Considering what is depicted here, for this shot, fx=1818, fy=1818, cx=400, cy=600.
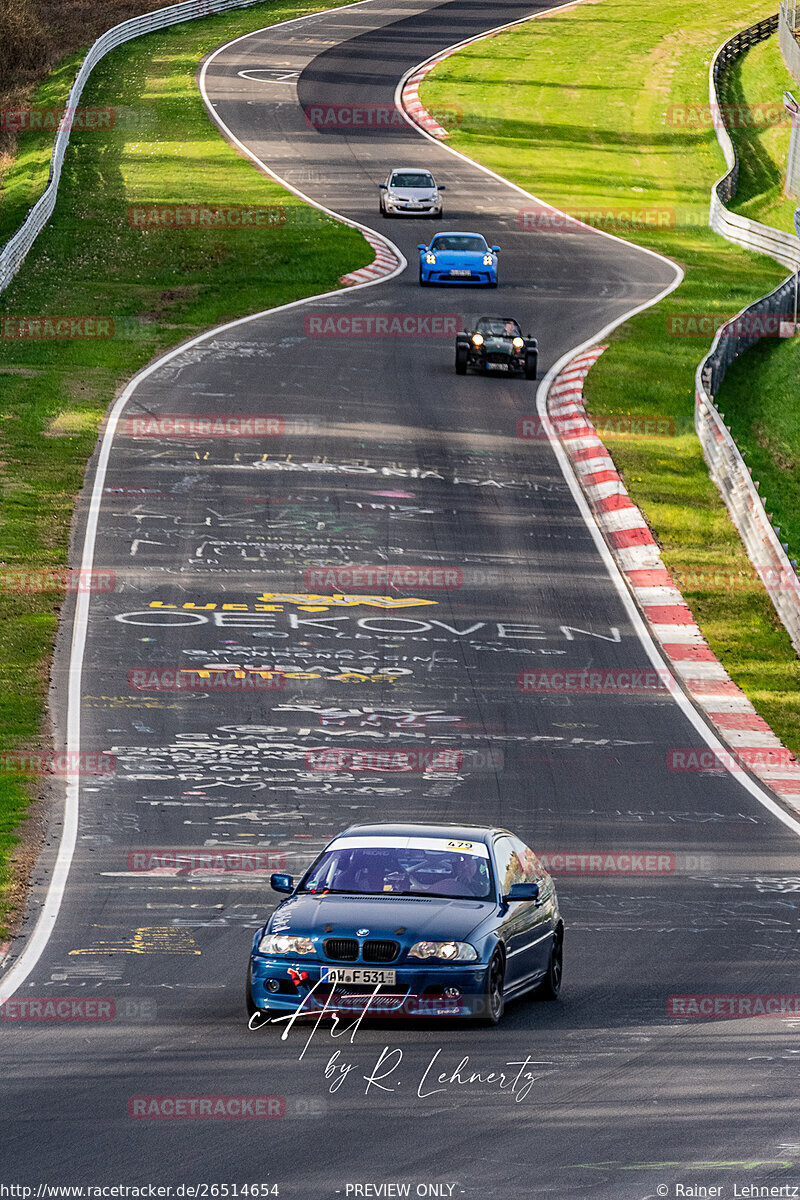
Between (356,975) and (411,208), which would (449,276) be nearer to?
(411,208)

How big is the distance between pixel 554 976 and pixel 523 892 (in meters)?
0.72

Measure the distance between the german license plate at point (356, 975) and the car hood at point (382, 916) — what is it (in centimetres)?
21

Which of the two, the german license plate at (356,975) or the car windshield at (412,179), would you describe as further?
the car windshield at (412,179)

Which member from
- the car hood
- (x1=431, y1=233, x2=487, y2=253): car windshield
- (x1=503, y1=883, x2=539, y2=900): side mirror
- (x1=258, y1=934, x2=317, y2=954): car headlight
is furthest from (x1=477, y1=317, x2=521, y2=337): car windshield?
(x1=258, y1=934, x2=317, y2=954): car headlight

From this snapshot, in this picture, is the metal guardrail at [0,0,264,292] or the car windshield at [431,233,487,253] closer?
the car windshield at [431,233,487,253]

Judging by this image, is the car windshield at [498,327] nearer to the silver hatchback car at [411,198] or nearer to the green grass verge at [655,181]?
the green grass verge at [655,181]

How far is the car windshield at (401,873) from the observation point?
38.3 feet

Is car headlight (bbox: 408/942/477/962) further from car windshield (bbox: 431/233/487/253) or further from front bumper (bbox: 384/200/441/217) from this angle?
front bumper (bbox: 384/200/441/217)

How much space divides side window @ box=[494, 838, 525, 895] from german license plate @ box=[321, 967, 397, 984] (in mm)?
1300

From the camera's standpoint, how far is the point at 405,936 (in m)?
10.9

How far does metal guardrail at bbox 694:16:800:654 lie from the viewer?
87.8ft

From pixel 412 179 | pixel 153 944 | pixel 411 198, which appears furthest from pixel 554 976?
pixel 412 179

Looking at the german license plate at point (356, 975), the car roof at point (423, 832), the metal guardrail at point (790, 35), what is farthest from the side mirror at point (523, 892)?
the metal guardrail at point (790, 35)

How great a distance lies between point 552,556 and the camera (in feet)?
90.7
